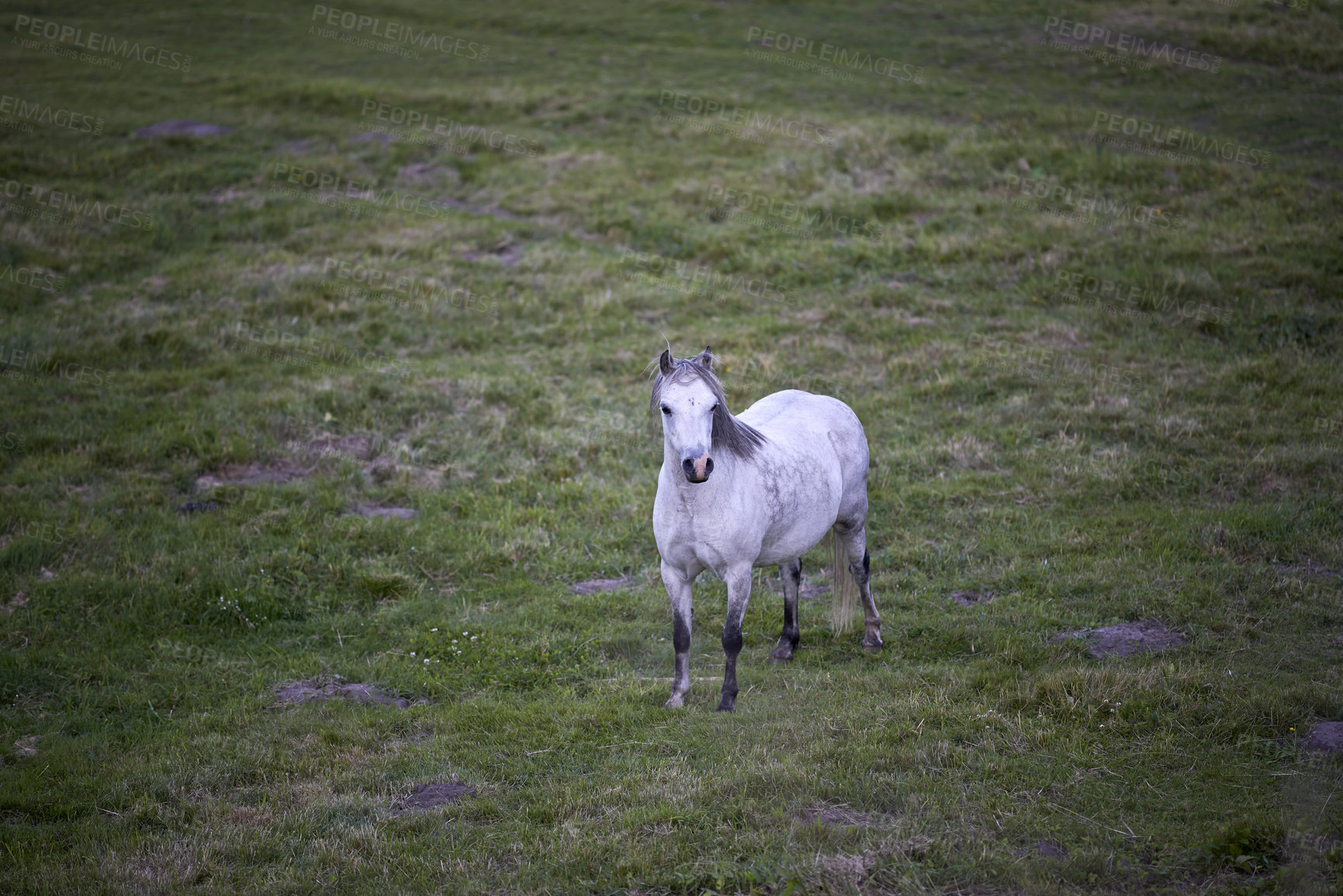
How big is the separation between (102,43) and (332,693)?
33.1m

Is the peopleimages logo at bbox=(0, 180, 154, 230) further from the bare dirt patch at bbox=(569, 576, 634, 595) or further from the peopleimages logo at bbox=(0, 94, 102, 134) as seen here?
the bare dirt patch at bbox=(569, 576, 634, 595)

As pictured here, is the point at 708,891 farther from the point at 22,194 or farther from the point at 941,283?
the point at 22,194

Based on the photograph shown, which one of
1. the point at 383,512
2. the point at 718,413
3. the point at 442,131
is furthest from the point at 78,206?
the point at 718,413

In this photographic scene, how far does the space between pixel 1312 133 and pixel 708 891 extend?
78.3ft

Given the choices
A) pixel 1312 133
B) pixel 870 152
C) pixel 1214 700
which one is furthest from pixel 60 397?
pixel 1312 133

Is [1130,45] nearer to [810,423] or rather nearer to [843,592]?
[810,423]

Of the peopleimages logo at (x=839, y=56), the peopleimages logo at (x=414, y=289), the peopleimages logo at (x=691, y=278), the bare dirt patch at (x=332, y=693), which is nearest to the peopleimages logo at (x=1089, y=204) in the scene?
the peopleimages logo at (x=691, y=278)

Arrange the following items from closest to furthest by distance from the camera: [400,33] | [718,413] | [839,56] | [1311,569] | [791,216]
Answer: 1. [718,413]
2. [1311,569]
3. [791,216]
4. [839,56]
5. [400,33]

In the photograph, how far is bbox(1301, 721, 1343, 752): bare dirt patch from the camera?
5.99 meters

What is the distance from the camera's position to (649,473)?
11992 mm

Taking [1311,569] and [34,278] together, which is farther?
[34,278]

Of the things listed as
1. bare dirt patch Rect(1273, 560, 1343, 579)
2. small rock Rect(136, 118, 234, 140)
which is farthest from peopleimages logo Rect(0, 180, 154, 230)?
bare dirt patch Rect(1273, 560, 1343, 579)

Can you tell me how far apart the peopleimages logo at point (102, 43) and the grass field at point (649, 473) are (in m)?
3.50

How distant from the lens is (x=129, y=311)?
16.4 m
